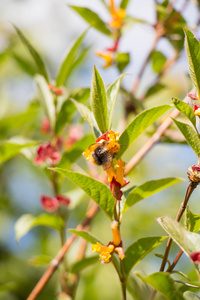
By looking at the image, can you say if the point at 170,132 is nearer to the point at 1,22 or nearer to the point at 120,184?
the point at 120,184

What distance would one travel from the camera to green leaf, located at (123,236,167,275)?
25.0 inches

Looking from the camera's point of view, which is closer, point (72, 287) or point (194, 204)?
point (72, 287)

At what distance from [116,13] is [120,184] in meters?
0.74

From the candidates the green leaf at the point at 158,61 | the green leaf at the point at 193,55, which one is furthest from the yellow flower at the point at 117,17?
the green leaf at the point at 193,55

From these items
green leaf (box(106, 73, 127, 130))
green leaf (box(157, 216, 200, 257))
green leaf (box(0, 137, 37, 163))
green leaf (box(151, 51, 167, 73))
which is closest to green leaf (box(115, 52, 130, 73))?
green leaf (box(151, 51, 167, 73))

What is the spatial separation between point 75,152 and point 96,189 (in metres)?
0.39

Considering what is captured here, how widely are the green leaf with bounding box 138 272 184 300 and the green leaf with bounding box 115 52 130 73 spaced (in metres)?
0.75

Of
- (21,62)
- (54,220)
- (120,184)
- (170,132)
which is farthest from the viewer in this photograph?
(21,62)

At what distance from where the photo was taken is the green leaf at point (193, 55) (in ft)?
1.88

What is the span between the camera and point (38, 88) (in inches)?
41.4

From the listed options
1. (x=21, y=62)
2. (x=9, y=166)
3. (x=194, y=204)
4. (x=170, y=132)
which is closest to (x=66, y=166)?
(x=170, y=132)

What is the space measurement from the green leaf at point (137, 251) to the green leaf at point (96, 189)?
68 millimetres

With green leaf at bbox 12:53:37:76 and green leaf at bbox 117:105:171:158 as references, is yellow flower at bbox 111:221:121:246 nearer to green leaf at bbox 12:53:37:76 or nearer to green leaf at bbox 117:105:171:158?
green leaf at bbox 117:105:171:158

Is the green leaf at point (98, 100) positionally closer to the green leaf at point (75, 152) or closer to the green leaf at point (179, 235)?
the green leaf at point (179, 235)
